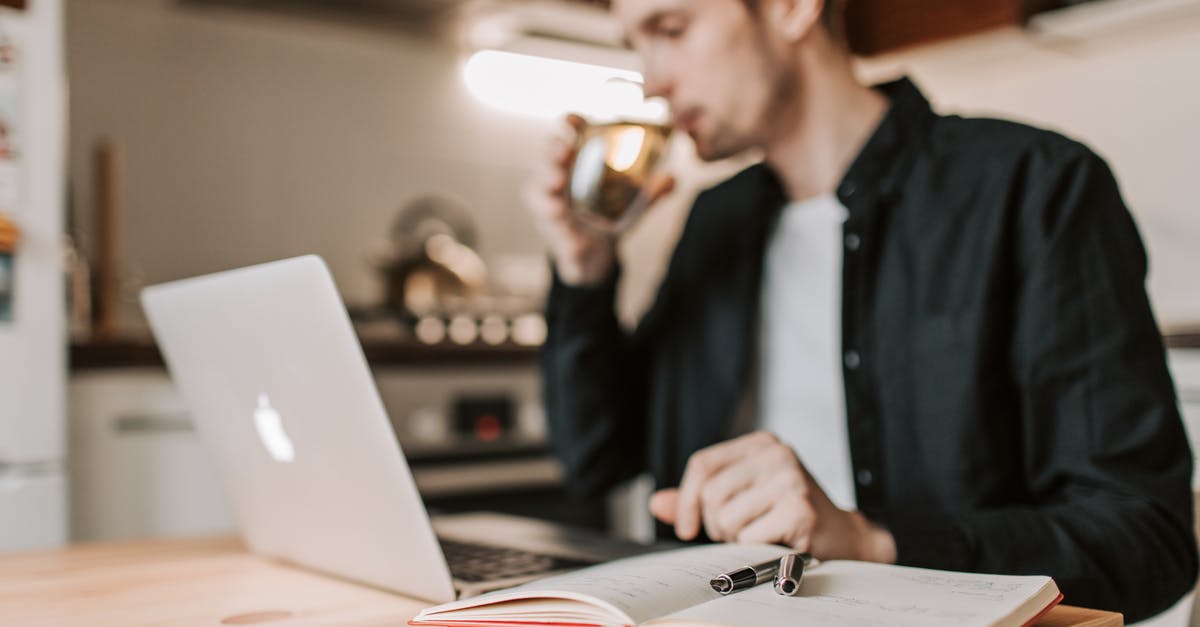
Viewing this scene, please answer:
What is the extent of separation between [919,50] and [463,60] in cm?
150

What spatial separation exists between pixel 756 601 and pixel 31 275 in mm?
1609

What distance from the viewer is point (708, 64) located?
120cm

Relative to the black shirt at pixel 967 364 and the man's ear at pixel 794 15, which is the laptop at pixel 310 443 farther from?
the man's ear at pixel 794 15

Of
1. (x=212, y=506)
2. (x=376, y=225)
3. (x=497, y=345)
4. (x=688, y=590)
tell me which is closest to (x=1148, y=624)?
(x=688, y=590)

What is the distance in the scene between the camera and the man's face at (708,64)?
3.88 ft

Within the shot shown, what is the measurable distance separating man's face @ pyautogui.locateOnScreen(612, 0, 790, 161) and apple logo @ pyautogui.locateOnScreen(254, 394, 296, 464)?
60cm

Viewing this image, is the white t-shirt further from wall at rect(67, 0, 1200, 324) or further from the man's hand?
wall at rect(67, 0, 1200, 324)

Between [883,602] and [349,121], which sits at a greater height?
[349,121]

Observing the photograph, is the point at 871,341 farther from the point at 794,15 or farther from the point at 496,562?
the point at 496,562

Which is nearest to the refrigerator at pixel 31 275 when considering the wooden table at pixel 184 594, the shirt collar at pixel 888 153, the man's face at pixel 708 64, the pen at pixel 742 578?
the wooden table at pixel 184 594

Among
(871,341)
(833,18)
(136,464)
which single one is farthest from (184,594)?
(136,464)

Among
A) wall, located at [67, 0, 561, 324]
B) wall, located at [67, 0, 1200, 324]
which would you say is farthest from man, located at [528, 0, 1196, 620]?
wall, located at [67, 0, 561, 324]

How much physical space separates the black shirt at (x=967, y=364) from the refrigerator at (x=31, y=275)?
3.16 feet

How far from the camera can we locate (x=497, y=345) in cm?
285
